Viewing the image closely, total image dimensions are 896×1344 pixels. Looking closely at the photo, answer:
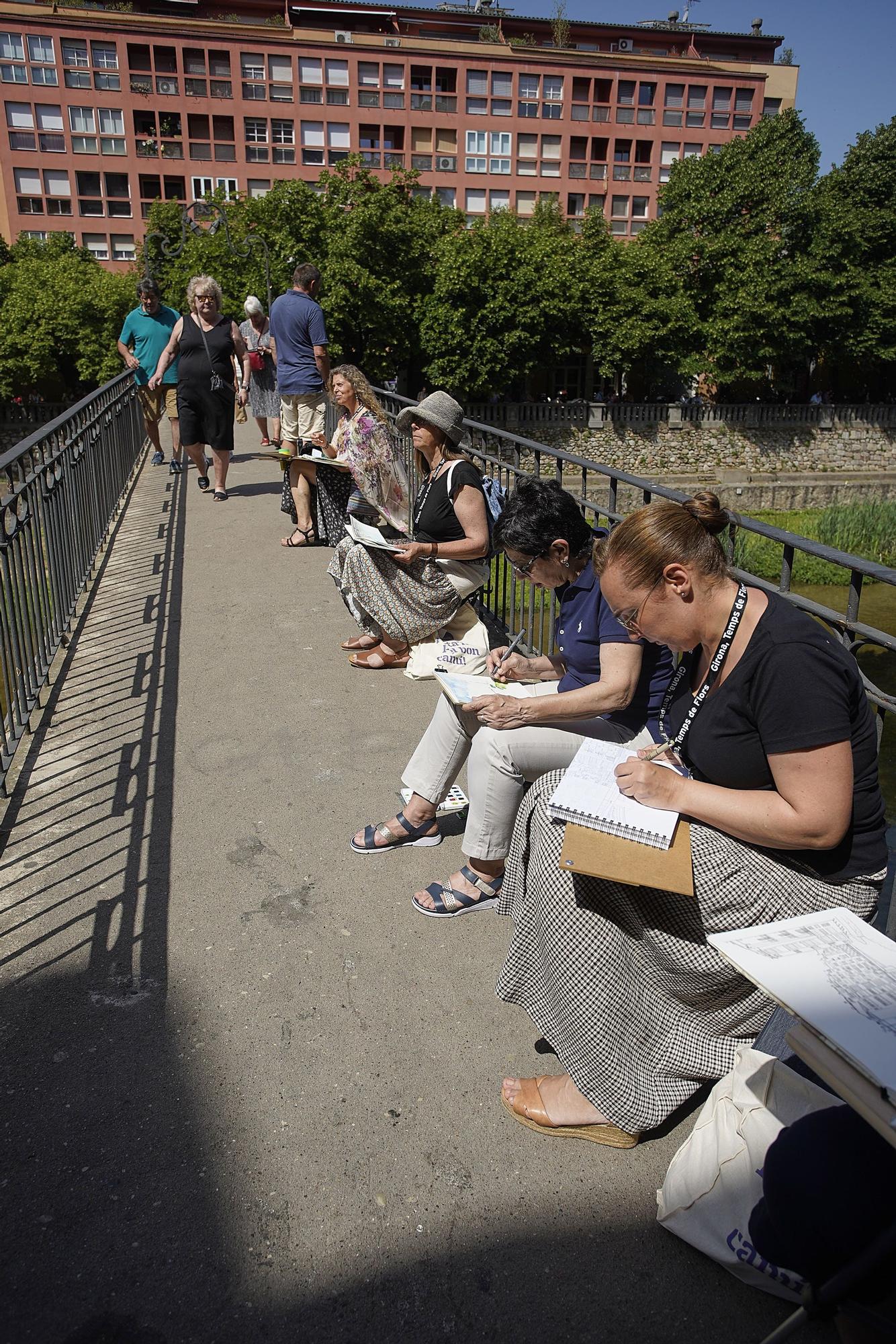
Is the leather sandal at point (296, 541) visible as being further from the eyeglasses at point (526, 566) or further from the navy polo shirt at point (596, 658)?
the navy polo shirt at point (596, 658)

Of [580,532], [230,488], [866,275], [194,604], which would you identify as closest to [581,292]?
[866,275]

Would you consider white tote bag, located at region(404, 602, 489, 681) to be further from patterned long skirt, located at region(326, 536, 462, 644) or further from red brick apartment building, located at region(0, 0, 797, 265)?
red brick apartment building, located at region(0, 0, 797, 265)

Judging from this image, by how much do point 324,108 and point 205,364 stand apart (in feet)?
189

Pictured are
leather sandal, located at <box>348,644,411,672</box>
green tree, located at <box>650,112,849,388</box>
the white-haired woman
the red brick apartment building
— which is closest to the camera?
leather sandal, located at <box>348,644,411,672</box>

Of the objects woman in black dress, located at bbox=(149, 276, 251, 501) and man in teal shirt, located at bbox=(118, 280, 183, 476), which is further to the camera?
man in teal shirt, located at bbox=(118, 280, 183, 476)

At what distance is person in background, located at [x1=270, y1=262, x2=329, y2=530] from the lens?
793 centimetres

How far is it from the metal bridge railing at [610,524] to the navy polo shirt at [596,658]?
Answer: 318 mm

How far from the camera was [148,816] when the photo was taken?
3.82 m

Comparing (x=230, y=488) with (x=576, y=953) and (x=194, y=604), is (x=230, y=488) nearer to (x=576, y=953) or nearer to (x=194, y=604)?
(x=194, y=604)

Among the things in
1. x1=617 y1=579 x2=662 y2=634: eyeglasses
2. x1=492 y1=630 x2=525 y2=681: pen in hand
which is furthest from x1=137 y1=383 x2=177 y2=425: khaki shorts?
x1=617 y1=579 x2=662 y2=634: eyeglasses

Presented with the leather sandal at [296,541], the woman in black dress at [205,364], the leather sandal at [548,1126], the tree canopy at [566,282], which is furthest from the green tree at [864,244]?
the leather sandal at [548,1126]

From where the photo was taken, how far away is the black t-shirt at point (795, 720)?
1989mm

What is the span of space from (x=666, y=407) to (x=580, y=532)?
40914 millimetres

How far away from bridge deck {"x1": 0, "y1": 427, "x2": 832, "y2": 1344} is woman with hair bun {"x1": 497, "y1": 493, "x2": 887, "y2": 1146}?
0.22m
